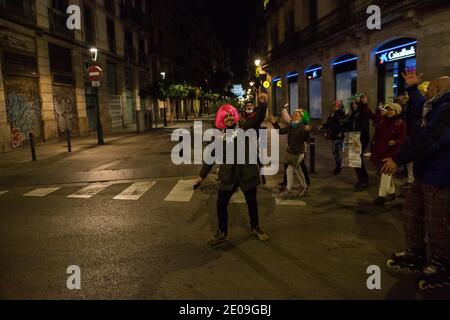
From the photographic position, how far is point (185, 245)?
16.2 feet

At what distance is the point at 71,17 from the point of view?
2283 cm

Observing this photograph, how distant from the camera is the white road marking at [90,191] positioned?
792 cm

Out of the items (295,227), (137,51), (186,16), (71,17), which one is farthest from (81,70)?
(186,16)

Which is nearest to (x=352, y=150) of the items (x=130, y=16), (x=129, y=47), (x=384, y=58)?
(x=384, y=58)

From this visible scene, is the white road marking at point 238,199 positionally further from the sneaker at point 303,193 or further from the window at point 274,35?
the window at point 274,35

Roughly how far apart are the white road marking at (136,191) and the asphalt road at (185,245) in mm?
25

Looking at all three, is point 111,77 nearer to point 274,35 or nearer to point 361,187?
point 274,35

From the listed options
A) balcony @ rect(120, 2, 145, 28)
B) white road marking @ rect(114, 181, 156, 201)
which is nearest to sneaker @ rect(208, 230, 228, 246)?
white road marking @ rect(114, 181, 156, 201)

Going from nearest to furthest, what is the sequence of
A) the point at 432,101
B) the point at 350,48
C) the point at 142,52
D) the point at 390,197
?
the point at 432,101, the point at 390,197, the point at 350,48, the point at 142,52

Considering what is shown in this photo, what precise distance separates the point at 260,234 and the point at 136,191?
395cm

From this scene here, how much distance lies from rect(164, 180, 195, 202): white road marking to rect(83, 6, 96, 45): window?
66.4 ft
